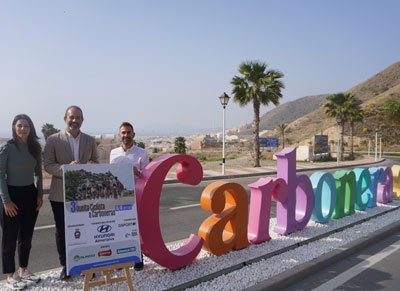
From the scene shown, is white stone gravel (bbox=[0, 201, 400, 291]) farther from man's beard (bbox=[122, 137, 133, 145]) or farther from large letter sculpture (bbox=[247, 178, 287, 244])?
man's beard (bbox=[122, 137, 133, 145])

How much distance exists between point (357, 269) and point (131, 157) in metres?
3.51

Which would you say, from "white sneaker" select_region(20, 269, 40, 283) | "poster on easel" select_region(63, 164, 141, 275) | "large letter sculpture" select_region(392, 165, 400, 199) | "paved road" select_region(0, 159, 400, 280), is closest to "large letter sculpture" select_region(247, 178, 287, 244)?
"paved road" select_region(0, 159, 400, 280)

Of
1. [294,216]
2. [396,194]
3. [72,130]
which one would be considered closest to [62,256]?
[72,130]

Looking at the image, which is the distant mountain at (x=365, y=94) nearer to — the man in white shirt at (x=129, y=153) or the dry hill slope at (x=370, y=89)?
the dry hill slope at (x=370, y=89)

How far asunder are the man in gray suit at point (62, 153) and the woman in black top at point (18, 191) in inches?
7.5

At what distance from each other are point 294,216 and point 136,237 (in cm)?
331

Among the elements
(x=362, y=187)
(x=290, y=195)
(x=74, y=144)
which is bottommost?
(x=362, y=187)

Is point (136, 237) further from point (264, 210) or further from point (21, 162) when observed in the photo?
point (264, 210)

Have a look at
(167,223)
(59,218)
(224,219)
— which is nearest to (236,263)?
(224,219)

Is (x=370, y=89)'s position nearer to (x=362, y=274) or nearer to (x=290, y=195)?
(x=290, y=195)

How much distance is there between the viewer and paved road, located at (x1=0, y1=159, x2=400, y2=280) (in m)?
4.74

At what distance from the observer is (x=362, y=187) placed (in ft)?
24.5

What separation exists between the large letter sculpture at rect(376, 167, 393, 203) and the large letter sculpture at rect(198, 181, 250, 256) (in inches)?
212

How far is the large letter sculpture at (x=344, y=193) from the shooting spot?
21.1 feet
